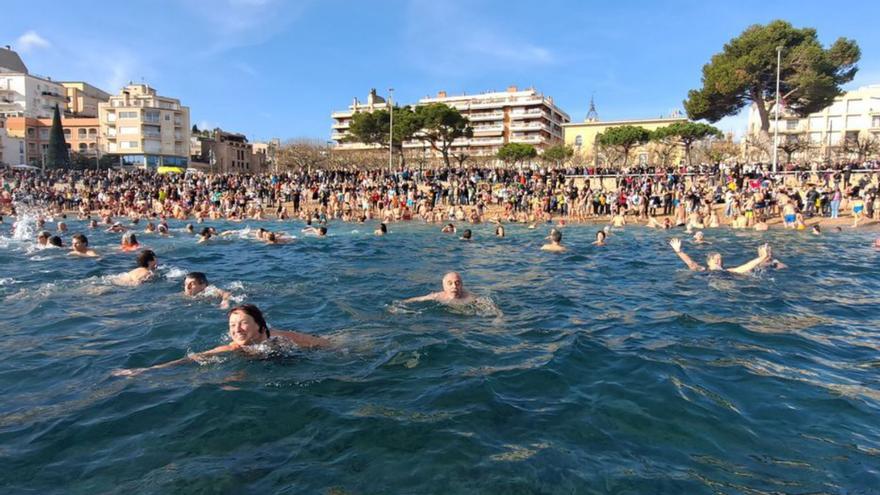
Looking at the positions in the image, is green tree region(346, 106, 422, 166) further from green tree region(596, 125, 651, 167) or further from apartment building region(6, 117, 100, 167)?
apartment building region(6, 117, 100, 167)

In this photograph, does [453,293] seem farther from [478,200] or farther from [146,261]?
[478,200]

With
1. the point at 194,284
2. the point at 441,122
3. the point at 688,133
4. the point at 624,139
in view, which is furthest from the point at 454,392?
the point at 624,139

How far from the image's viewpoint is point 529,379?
5.12 meters

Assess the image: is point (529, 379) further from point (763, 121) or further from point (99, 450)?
point (763, 121)

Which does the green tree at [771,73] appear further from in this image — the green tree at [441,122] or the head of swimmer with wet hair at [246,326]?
the head of swimmer with wet hair at [246,326]

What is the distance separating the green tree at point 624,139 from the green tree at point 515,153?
7.89m

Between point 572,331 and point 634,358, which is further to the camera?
point 572,331

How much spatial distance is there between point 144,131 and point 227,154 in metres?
16.4

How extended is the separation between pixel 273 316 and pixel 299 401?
3385mm

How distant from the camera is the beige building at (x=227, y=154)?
85438mm

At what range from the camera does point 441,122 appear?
2083 inches

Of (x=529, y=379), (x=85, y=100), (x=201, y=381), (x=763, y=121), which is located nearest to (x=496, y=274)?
(x=529, y=379)

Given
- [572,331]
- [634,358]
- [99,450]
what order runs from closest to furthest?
[99,450] < [634,358] < [572,331]

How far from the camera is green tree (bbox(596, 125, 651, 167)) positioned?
2217 inches
